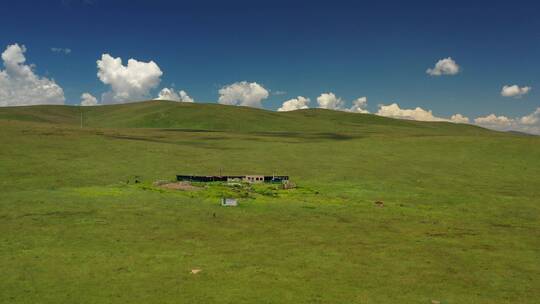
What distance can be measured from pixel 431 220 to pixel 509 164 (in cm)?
5230

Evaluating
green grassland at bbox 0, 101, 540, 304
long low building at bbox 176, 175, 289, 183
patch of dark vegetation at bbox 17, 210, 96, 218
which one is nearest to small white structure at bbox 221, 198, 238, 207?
green grassland at bbox 0, 101, 540, 304

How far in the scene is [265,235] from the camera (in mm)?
33719

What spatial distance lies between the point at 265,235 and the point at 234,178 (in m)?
29.8

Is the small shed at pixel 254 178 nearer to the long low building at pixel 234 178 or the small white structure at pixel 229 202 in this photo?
the long low building at pixel 234 178

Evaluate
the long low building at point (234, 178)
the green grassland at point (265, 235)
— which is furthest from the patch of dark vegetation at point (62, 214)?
the long low building at point (234, 178)

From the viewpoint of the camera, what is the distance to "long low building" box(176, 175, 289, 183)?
201 feet

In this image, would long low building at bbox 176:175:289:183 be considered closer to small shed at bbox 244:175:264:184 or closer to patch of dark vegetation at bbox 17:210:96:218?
small shed at bbox 244:175:264:184

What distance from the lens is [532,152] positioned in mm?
95188

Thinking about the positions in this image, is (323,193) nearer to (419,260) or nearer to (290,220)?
(290,220)

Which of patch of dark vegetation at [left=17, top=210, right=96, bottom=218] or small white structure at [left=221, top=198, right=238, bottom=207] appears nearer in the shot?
patch of dark vegetation at [left=17, top=210, right=96, bottom=218]

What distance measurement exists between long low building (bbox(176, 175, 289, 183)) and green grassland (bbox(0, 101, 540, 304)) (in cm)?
387

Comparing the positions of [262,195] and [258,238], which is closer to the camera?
[258,238]

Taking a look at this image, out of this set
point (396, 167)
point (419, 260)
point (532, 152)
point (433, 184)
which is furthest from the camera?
point (532, 152)

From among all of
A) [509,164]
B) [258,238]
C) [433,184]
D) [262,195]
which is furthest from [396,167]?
[258,238]
